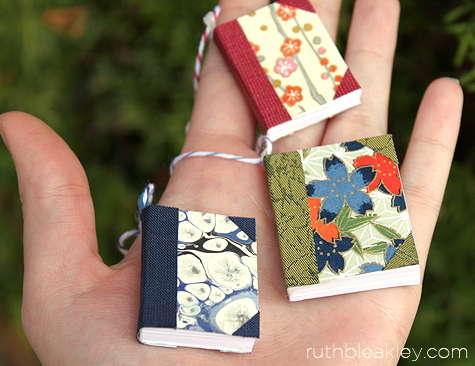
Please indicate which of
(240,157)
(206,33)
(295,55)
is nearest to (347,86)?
(295,55)

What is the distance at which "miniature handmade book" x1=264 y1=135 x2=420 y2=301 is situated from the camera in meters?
1.38

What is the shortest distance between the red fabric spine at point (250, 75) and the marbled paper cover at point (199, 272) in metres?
0.47

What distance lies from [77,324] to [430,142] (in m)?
1.48

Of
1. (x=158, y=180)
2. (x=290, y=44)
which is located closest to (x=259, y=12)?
(x=290, y=44)

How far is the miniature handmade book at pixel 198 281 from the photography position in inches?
47.9

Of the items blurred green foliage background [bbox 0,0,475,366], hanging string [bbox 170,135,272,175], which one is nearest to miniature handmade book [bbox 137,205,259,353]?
hanging string [bbox 170,135,272,175]

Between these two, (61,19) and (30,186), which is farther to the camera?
(61,19)

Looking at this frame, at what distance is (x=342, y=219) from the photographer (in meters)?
1.43

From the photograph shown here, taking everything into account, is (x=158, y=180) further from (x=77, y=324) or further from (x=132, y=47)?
(x=77, y=324)

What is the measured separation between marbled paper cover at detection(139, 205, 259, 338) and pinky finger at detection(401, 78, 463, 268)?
26.9 inches

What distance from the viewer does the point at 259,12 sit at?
70.5 inches

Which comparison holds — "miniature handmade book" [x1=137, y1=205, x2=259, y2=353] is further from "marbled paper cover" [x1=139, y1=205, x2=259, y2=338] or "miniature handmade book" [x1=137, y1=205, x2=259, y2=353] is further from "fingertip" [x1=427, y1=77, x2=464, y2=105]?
"fingertip" [x1=427, y1=77, x2=464, y2=105]

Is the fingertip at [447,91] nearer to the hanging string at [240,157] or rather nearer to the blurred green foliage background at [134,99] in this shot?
the blurred green foliage background at [134,99]

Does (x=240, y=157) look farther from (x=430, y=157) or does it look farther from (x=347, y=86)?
(x=430, y=157)
